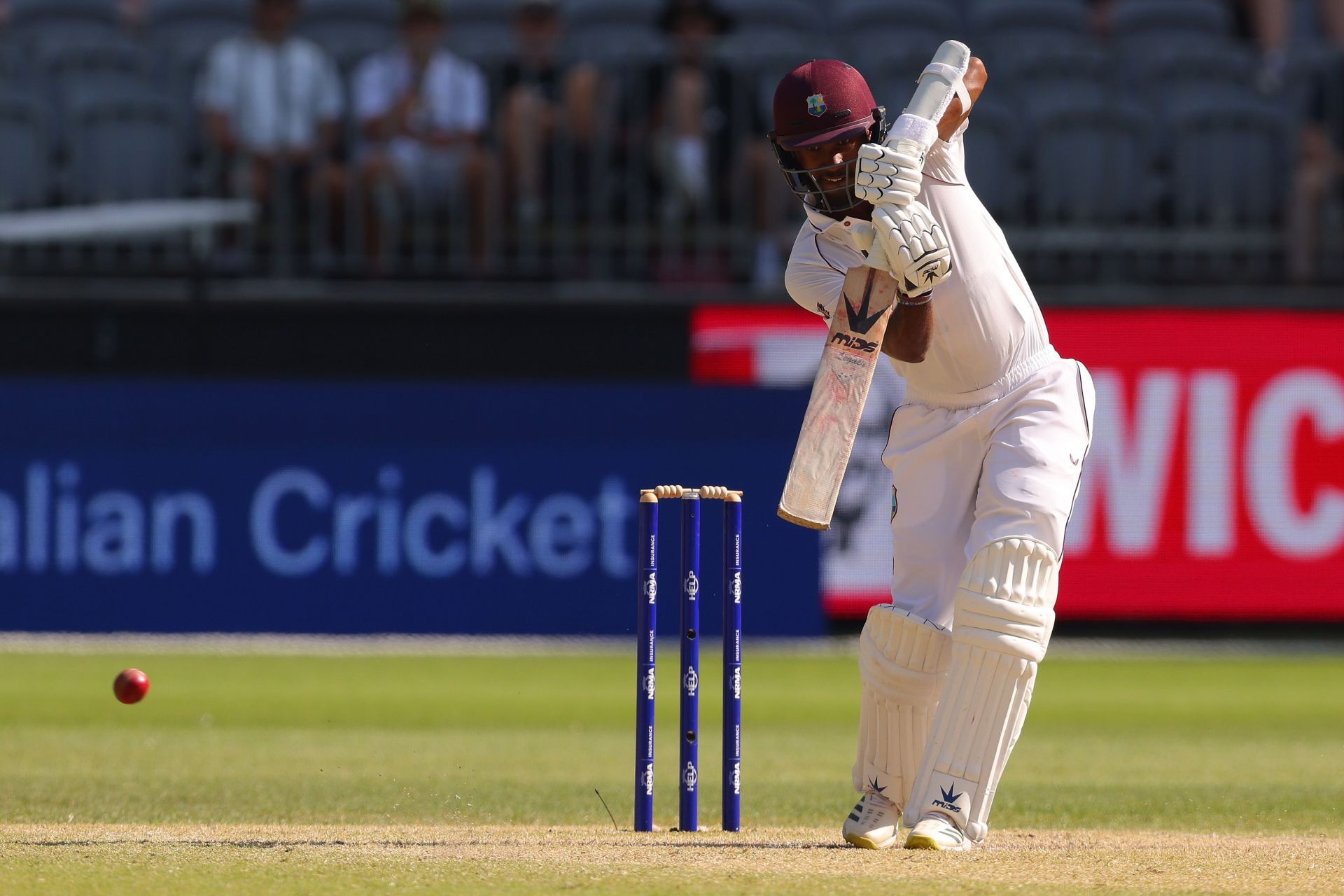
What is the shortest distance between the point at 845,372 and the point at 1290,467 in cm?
741

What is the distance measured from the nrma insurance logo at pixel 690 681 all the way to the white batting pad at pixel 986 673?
2.20 ft

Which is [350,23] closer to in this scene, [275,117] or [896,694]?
[275,117]

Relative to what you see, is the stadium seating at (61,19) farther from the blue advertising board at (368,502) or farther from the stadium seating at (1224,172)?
the stadium seating at (1224,172)

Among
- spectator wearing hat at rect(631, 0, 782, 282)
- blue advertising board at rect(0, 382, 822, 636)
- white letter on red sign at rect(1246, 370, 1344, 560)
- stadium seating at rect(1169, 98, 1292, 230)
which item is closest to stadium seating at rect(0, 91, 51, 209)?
blue advertising board at rect(0, 382, 822, 636)

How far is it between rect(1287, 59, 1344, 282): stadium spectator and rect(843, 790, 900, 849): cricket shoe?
7758mm

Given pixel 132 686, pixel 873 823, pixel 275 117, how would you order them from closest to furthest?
pixel 873 823 → pixel 132 686 → pixel 275 117

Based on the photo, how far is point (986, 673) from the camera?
4.82 m

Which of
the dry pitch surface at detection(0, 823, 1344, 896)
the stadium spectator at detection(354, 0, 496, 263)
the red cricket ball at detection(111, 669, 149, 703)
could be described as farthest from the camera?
the stadium spectator at detection(354, 0, 496, 263)

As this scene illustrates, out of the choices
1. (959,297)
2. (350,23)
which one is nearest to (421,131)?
(350,23)

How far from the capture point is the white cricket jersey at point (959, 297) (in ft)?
16.3

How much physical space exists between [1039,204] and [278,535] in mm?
4866

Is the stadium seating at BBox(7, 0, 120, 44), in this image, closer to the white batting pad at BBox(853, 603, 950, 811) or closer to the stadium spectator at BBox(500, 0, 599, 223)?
the stadium spectator at BBox(500, 0, 599, 223)

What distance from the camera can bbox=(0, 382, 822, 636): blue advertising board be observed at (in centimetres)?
1120

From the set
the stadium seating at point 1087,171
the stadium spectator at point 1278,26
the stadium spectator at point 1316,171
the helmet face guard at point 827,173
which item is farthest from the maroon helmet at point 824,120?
the stadium spectator at point 1278,26
